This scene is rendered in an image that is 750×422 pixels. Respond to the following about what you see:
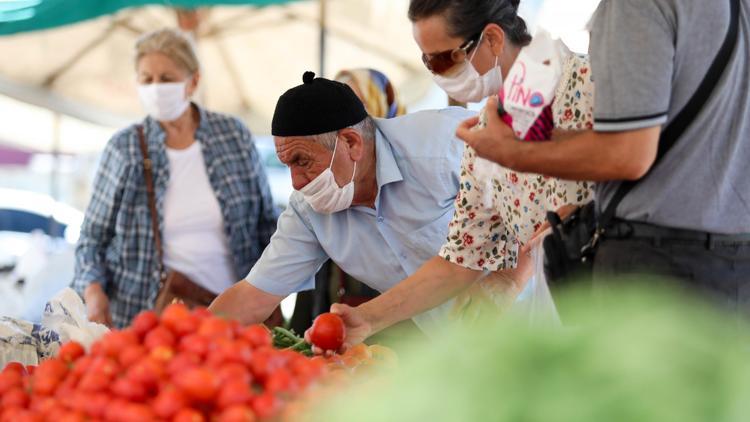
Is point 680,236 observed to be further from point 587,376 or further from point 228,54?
point 228,54

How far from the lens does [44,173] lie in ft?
33.6

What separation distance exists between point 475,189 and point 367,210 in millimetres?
487

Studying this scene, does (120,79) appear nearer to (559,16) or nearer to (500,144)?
(559,16)

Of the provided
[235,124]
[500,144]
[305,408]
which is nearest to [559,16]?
[235,124]

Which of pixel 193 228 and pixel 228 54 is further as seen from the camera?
pixel 228 54

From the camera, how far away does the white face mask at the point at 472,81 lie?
7.46 feet

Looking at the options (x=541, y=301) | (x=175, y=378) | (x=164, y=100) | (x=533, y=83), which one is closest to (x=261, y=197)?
(x=164, y=100)

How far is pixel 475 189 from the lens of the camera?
2.31m

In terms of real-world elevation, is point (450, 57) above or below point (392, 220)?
above

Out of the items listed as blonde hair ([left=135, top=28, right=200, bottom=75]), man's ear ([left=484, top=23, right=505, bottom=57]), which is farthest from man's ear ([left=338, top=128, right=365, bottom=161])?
blonde hair ([left=135, top=28, right=200, bottom=75])

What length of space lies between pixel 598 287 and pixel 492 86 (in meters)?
0.69

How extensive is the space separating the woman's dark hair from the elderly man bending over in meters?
0.44

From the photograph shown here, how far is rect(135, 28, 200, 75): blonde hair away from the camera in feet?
12.2

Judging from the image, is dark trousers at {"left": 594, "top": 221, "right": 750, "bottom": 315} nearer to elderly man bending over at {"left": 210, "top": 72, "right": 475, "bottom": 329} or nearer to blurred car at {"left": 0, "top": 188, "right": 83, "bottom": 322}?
elderly man bending over at {"left": 210, "top": 72, "right": 475, "bottom": 329}
